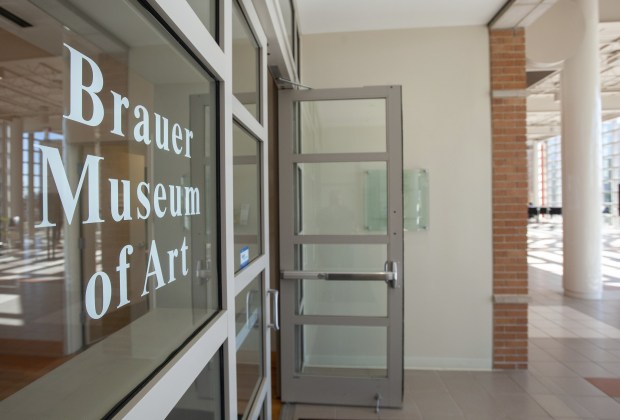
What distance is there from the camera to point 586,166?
676 cm

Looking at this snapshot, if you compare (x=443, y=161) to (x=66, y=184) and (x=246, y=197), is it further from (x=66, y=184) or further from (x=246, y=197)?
(x=66, y=184)

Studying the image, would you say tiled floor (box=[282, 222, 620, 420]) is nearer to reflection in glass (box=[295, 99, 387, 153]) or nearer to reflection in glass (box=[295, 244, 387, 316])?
reflection in glass (box=[295, 244, 387, 316])

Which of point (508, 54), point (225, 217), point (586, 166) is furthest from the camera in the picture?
point (586, 166)

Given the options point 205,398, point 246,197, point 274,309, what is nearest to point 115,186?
point 205,398

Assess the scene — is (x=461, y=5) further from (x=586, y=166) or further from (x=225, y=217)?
(x=586, y=166)

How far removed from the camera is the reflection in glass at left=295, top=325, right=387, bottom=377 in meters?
3.13

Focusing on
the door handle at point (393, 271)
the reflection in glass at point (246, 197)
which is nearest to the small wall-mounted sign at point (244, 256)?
the reflection in glass at point (246, 197)

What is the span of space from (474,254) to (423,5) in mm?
2285

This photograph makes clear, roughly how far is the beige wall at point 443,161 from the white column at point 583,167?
4198 mm

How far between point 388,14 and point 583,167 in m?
5.42

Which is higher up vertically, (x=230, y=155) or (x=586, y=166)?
(x=586, y=166)

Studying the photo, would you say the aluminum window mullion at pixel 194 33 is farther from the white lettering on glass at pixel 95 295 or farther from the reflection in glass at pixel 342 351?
the reflection in glass at pixel 342 351

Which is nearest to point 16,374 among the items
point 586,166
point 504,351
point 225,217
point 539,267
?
point 225,217

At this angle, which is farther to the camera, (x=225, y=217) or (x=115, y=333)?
(x=225, y=217)
